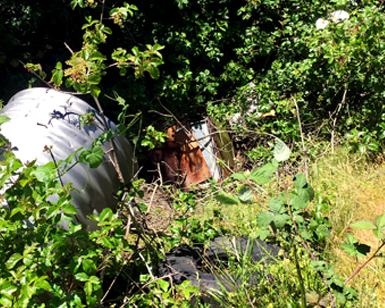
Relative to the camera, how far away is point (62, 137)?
256 centimetres

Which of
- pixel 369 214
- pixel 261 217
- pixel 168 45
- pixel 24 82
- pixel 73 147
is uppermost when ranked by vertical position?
pixel 24 82

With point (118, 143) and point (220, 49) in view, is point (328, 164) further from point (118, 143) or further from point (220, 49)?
point (220, 49)

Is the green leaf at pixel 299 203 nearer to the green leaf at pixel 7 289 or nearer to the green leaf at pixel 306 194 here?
the green leaf at pixel 306 194

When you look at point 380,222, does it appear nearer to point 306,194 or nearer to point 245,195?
point 306,194

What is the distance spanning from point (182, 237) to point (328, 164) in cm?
183

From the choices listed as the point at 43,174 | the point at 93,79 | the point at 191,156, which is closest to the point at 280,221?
the point at 43,174

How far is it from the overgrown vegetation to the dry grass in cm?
1

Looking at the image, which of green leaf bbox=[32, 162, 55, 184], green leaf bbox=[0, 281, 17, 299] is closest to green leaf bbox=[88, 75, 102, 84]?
green leaf bbox=[32, 162, 55, 184]

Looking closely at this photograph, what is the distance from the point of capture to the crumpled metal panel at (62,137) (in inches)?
93.6

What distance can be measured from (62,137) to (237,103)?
9.07 feet

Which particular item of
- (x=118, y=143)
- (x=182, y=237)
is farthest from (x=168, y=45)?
(x=182, y=237)

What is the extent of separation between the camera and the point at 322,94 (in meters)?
4.36

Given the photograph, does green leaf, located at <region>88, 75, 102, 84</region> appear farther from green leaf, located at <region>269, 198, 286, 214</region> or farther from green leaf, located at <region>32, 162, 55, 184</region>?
green leaf, located at <region>269, 198, 286, 214</region>

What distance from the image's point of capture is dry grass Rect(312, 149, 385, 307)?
1.96 metres
